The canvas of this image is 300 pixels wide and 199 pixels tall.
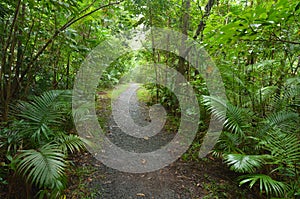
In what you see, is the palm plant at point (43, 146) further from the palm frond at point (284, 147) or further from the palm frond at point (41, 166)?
the palm frond at point (284, 147)

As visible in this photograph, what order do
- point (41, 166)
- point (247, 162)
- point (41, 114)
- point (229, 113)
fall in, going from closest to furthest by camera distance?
1. point (41, 166)
2. point (247, 162)
3. point (41, 114)
4. point (229, 113)

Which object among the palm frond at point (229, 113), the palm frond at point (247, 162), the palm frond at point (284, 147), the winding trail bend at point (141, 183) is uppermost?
the palm frond at point (229, 113)

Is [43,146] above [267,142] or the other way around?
above

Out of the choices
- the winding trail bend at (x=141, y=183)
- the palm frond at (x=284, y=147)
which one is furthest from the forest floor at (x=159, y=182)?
the palm frond at (x=284, y=147)

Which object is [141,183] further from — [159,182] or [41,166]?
[41,166]

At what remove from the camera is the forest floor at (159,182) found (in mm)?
2395

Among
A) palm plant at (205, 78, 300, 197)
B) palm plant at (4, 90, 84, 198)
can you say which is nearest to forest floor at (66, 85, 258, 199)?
palm plant at (205, 78, 300, 197)

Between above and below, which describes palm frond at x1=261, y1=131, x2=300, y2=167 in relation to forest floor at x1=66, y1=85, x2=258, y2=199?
above

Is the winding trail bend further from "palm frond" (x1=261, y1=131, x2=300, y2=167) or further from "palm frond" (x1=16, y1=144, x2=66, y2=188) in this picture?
"palm frond" (x1=261, y1=131, x2=300, y2=167)

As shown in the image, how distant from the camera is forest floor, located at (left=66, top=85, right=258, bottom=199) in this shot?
7.86ft

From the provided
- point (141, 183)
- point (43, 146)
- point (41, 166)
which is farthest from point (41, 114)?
point (141, 183)

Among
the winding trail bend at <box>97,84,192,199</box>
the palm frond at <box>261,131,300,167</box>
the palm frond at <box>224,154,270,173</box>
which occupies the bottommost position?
the winding trail bend at <box>97,84,192,199</box>

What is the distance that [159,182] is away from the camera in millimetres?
2670

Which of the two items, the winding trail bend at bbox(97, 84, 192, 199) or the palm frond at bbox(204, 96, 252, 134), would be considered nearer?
the winding trail bend at bbox(97, 84, 192, 199)
